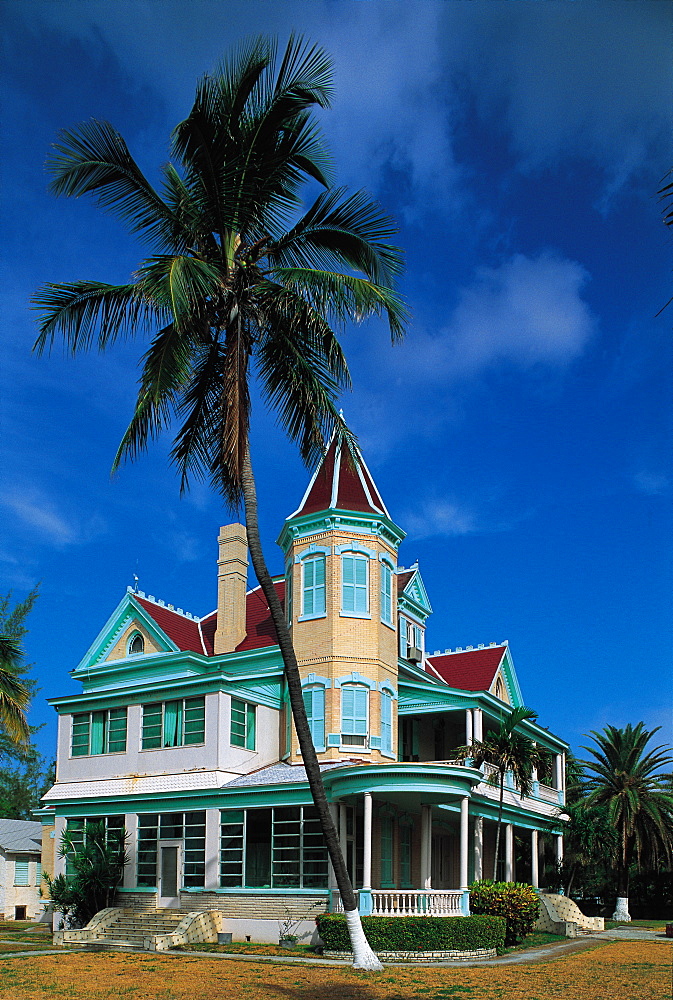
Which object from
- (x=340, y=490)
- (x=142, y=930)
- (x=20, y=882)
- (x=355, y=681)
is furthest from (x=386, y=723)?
(x=20, y=882)

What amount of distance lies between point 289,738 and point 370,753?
9.69ft

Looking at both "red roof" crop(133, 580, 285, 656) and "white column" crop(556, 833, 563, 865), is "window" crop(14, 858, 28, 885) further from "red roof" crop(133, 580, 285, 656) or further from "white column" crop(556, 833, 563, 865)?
"white column" crop(556, 833, 563, 865)

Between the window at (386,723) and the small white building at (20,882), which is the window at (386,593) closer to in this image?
the window at (386,723)

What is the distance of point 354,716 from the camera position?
100 ft

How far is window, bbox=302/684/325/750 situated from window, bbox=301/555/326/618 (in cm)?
245

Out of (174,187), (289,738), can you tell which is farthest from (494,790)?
(174,187)

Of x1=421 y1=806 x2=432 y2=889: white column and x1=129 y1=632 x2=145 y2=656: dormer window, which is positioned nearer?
x1=421 y1=806 x2=432 y2=889: white column

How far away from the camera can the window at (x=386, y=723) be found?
31.1 meters

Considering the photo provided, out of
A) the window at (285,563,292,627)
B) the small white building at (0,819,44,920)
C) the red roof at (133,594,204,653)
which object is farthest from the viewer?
the small white building at (0,819,44,920)

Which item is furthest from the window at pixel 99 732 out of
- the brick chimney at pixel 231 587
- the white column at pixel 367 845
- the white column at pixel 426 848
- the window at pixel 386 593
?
the white column at pixel 367 845

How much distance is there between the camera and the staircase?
25.8 m

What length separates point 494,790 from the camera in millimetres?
31828

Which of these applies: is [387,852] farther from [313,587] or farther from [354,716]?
[313,587]

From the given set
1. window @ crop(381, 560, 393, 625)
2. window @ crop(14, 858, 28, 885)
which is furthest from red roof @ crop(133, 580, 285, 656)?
window @ crop(14, 858, 28, 885)
